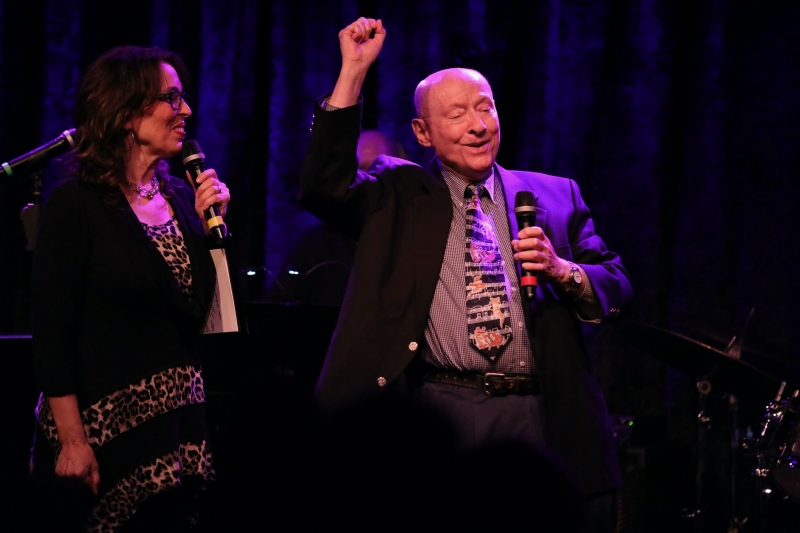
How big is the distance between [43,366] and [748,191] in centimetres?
288

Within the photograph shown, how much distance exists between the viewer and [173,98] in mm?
2432

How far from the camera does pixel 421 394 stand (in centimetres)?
223

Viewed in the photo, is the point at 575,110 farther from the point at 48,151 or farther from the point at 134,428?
the point at 134,428

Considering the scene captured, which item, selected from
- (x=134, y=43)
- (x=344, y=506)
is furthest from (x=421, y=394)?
(x=134, y=43)

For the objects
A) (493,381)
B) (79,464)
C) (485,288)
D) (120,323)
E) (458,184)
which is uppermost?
(458,184)

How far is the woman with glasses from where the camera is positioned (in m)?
2.12

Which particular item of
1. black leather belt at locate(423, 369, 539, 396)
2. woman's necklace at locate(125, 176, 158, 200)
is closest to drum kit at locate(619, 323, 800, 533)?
black leather belt at locate(423, 369, 539, 396)

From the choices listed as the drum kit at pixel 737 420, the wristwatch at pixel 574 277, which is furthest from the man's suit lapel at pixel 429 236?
the drum kit at pixel 737 420

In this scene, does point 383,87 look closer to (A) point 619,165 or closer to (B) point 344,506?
(A) point 619,165

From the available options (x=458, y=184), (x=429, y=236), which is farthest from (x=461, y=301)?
(x=458, y=184)

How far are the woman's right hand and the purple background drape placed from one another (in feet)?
4.92

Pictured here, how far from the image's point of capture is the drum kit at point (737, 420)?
10.2 feet

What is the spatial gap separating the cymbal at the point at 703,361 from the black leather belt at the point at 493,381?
3.70ft

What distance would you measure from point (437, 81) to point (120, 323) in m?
1.07
